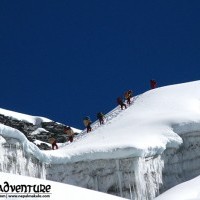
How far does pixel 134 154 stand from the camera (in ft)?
97.2

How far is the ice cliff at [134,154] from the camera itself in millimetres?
29656

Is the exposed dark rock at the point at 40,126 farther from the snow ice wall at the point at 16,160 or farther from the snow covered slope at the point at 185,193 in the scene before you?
the snow covered slope at the point at 185,193

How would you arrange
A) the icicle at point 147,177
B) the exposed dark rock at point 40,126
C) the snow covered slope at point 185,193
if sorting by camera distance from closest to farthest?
the snow covered slope at point 185,193, the icicle at point 147,177, the exposed dark rock at point 40,126

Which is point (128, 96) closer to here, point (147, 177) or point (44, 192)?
point (147, 177)

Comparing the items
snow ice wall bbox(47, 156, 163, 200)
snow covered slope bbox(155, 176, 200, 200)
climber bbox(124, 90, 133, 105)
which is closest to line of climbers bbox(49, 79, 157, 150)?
climber bbox(124, 90, 133, 105)

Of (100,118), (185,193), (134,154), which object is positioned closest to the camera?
(185,193)

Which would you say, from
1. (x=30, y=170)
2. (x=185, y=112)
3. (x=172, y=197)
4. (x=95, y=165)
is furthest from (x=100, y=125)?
(x=172, y=197)

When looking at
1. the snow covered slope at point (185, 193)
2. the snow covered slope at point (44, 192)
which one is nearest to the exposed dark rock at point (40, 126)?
the snow covered slope at point (185, 193)

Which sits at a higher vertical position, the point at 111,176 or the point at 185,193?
the point at 111,176

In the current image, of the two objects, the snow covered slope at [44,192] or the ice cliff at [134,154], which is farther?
the ice cliff at [134,154]

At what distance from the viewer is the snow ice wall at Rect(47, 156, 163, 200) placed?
29641 millimetres

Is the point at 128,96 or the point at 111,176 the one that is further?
the point at 128,96

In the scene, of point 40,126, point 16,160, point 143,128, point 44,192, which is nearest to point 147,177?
point 143,128

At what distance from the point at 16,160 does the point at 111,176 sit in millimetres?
5561
